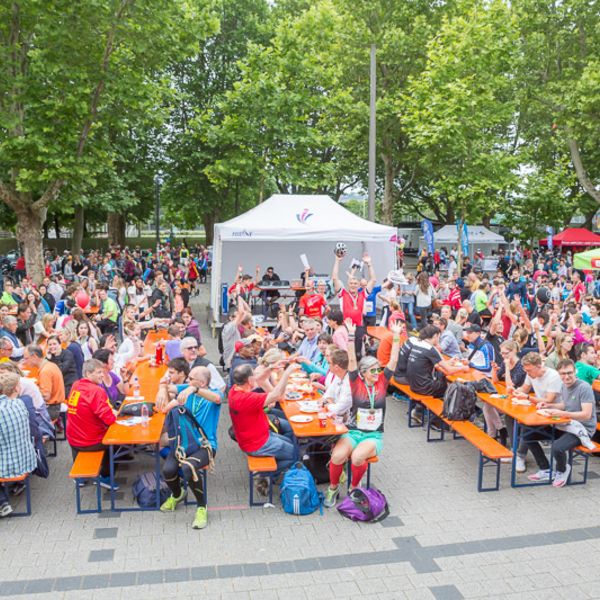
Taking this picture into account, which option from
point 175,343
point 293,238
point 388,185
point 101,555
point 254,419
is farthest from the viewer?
point 388,185

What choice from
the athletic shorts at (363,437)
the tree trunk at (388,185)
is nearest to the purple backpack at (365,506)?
the athletic shorts at (363,437)

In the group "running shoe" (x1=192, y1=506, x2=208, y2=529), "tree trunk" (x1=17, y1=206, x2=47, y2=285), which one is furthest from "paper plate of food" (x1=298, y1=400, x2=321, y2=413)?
"tree trunk" (x1=17, y1=206, x2=47, y2=285)

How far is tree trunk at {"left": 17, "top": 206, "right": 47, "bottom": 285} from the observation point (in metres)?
16.9

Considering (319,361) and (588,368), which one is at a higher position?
(588,368)

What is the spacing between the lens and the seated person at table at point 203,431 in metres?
5.79

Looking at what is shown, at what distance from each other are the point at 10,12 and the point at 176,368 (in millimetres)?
13111

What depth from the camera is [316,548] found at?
554 cm

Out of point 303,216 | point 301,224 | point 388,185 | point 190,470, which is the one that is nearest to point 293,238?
point 301,224

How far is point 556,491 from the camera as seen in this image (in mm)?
6828

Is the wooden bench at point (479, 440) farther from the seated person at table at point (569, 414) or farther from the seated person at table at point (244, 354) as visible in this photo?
the seated person at table at point (244, 354)

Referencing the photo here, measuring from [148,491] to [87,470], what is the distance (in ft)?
2.37

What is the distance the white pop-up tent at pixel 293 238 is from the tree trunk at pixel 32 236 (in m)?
5.01

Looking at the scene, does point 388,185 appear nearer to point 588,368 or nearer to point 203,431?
point 588,368

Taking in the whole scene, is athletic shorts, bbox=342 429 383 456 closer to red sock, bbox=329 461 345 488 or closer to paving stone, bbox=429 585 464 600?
red sock, bbox=329 461 345 488
